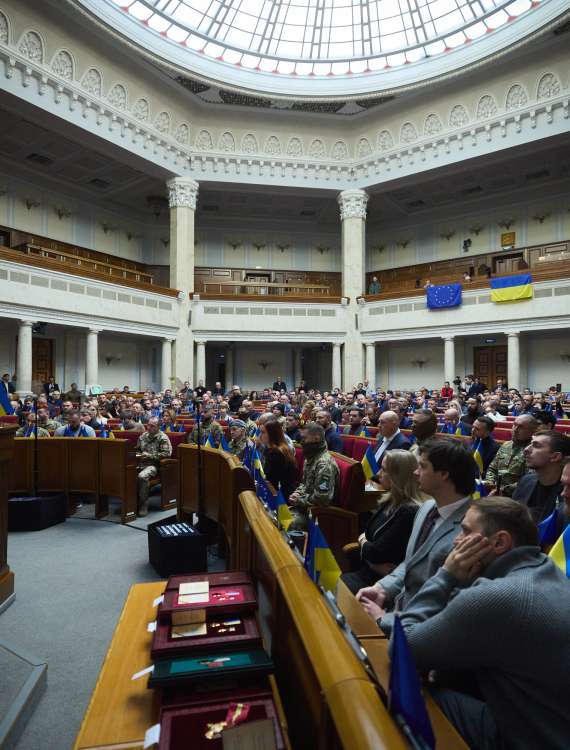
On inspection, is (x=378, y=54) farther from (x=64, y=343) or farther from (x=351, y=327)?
(x=64, y=343)

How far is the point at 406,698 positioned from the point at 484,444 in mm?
4755

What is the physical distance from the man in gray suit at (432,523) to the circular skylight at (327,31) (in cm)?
1987

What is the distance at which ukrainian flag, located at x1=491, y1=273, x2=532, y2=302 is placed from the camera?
16859 mm

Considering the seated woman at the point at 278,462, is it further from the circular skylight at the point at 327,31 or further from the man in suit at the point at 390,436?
the circular skylight at the point at 327,31

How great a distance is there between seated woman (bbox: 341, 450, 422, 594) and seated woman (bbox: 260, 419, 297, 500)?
1720mm

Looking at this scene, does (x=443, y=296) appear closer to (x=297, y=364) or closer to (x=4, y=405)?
(x=297, y=364)

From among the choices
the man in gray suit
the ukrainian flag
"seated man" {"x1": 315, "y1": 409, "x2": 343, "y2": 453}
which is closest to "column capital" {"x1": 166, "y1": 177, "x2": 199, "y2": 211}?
the ukrainian flag

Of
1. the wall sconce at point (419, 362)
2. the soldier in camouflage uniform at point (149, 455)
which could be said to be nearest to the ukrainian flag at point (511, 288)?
the wall sconce at point (419, 362)

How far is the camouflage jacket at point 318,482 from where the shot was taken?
417 cm

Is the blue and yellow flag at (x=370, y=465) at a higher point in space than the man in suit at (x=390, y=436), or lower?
lower

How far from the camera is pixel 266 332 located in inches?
779

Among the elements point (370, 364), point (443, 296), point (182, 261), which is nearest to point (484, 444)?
point (443, 296)

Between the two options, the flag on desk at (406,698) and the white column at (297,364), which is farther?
the white column at (297,364)

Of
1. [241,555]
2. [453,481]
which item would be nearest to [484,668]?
[453,481]
